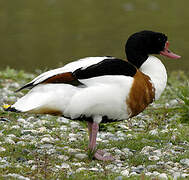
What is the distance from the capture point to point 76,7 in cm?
2273

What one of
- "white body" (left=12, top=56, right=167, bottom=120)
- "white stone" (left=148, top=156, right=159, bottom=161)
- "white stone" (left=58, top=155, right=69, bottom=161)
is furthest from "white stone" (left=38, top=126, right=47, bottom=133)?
"white stone" (left=148, top=156, right=159, bottom=161)

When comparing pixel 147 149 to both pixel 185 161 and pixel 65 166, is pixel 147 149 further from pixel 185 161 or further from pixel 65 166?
pixel 65 166

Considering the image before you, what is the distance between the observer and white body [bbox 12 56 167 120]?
18.8 ft

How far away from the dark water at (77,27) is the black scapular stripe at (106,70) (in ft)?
27.3

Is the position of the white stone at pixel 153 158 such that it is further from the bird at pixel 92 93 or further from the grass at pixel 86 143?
the bird at pixel 92 93

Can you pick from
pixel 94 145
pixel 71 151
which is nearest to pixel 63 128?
pixel 71 151

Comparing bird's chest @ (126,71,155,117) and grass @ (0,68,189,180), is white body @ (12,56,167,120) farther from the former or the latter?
grass @ (0,68,189,180)

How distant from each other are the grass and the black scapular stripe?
976mm

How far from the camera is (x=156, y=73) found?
6.41 m

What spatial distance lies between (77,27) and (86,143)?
13199mm

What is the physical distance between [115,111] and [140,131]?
1706 mm

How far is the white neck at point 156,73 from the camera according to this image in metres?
6.35

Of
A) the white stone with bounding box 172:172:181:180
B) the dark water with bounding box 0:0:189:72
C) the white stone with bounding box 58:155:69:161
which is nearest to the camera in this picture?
the white stone with bounding box 172:172:181:180

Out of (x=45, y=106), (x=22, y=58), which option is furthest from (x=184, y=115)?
(x=22, y=58)
